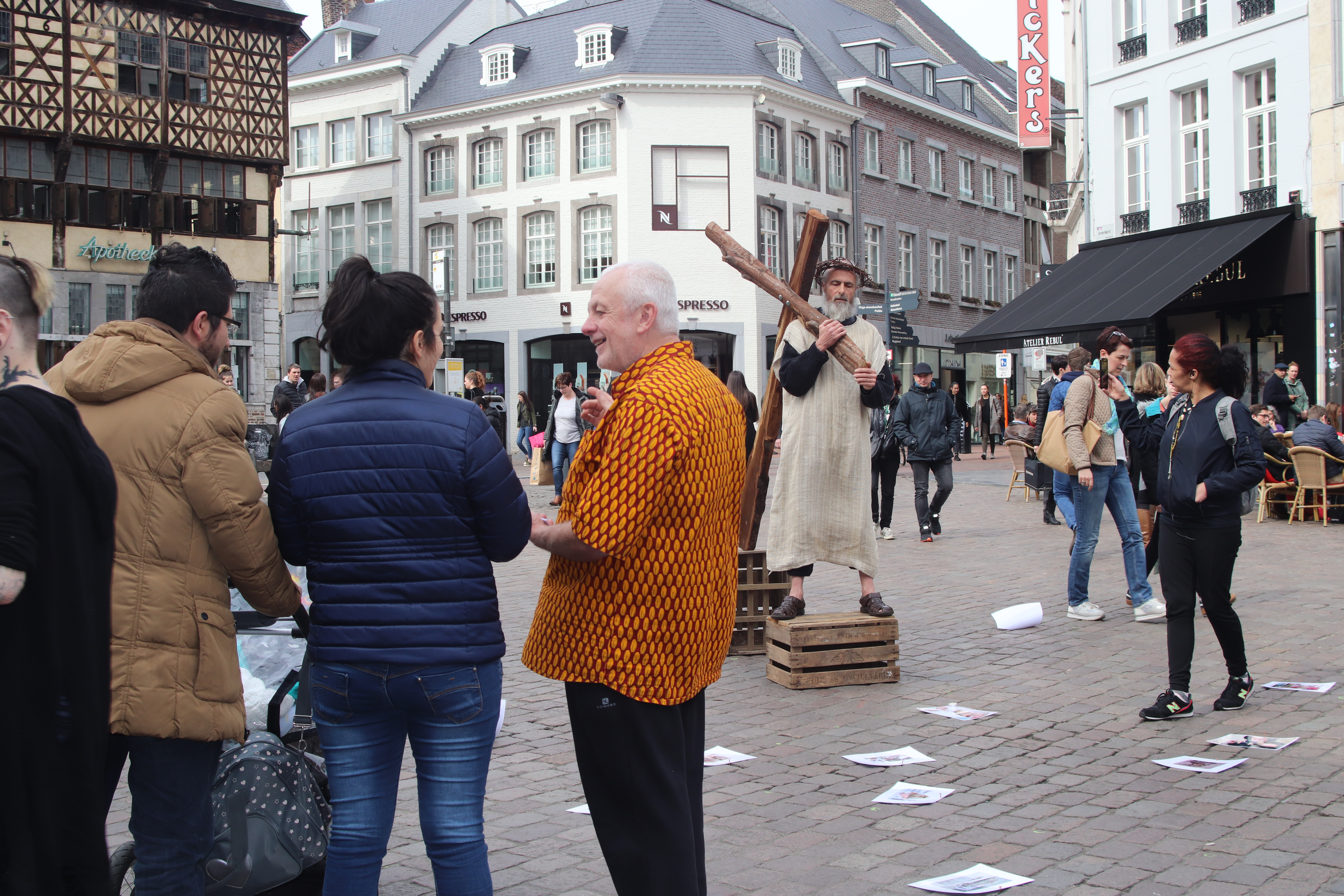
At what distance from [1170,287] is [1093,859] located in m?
16.9

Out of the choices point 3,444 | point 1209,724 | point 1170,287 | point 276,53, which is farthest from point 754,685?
point 276,53

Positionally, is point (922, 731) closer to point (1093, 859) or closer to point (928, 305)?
point (1093, 859)

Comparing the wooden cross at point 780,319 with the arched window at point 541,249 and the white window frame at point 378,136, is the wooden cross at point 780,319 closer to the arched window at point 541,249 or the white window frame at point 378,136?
the arched window at point 541,249

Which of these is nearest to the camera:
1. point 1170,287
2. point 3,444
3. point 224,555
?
point 3,444

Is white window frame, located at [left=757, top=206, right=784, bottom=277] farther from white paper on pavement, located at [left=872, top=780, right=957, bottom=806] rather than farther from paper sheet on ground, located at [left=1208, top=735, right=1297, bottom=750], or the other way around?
white paper on pavement, located at [left=872, top=780, right=957, bottom=806]

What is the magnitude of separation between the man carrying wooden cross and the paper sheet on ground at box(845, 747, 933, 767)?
4.33ft

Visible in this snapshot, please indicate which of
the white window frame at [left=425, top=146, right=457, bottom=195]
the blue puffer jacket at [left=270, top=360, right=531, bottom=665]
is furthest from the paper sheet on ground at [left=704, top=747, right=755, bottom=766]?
the white window frame at [left=425, top=146, right=457, bottom=195]

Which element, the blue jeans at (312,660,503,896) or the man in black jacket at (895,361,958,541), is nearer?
the blue jeans at (312,660,503,896)

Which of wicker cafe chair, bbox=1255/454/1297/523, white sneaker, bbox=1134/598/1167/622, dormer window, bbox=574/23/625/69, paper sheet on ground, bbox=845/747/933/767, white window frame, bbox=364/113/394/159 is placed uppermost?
dormer window, bbox=574/23/625/69

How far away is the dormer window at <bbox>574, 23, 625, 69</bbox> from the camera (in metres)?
34.7

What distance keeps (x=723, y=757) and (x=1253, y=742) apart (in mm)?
2206

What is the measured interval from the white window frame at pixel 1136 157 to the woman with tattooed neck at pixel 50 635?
73.0 ft

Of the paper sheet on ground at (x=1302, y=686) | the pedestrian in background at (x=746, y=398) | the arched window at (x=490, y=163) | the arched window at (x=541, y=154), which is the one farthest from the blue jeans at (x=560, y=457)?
the arched window at (x=490, y=163)

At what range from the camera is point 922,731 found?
5.42 m
